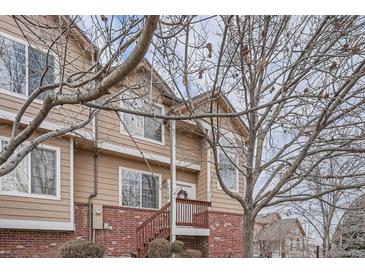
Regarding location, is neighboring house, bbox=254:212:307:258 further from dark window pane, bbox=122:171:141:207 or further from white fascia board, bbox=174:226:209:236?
dark window pane, bbox=122:171:141:207

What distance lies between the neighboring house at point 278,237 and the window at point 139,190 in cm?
188

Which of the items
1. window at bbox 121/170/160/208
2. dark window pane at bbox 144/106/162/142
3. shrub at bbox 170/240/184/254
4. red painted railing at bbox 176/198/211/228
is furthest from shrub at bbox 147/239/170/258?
dark window pane at bbox 144/106/162/142

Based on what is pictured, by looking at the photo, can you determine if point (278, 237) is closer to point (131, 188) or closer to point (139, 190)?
point (139, 190)

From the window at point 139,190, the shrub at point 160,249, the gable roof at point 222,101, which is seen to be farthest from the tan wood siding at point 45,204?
the gable roof at point 222,101

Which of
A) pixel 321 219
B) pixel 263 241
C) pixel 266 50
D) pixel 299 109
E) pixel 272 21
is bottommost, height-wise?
pixel 263 241

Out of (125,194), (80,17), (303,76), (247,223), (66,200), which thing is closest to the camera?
(80,17)

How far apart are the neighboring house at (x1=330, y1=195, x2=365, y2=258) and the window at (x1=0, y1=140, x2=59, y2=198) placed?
3966mm

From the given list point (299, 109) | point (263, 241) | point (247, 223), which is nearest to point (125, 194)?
point (263, 241)

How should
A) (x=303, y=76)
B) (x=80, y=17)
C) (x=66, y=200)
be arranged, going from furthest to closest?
(x=66, y=200) → (x=303, y=76) → (x=80, y=17)

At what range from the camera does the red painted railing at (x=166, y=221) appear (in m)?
5.28

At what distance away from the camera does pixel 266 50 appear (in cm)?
259
